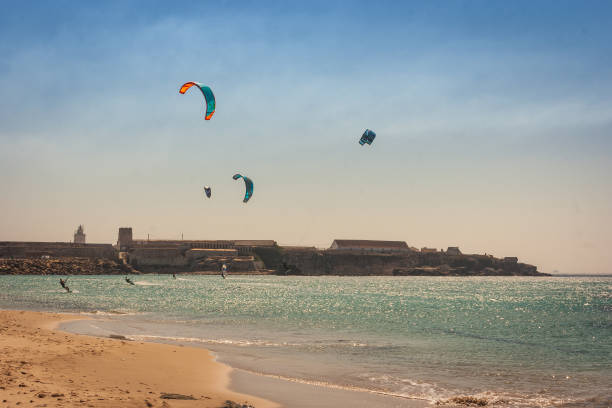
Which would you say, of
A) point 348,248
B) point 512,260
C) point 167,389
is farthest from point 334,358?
point 512,260

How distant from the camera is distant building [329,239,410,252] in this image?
17162 cm

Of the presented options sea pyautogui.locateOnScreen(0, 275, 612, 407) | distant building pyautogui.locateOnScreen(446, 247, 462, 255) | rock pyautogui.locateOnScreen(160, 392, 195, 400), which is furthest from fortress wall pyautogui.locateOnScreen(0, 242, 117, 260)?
rock pyautogui.locateOnScreen(160, 392, 195, 400)

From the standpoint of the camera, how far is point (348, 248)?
563 feet

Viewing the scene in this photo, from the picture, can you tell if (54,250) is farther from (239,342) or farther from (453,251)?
(453,251)

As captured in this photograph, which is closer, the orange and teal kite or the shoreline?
the shoreline

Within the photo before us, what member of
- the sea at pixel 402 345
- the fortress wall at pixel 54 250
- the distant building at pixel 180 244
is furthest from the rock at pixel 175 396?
the distant building at pixel 180 244

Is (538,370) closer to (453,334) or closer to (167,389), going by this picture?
(453,334)

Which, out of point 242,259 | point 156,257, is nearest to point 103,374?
point 156,257

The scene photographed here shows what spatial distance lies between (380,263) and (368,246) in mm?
11427

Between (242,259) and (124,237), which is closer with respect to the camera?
(242,259)

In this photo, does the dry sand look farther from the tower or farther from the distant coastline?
the tower

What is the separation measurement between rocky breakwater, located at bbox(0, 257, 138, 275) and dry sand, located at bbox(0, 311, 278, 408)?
10491 cm

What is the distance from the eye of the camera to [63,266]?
393 feet

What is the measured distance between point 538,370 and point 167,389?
1148 cm
